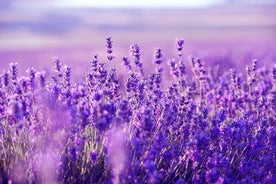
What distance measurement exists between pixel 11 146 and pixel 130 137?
0.69m

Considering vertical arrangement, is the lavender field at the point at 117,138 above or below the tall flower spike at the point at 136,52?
below

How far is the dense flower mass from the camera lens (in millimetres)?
2879

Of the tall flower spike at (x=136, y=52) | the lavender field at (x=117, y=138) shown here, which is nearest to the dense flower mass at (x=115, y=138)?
the lavender field at (x=117, y=138)

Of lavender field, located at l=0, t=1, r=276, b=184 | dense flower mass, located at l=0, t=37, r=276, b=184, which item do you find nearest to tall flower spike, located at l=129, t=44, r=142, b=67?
lavender field, located at l=0, t=1, r=276, b=184

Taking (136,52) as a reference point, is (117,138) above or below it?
below

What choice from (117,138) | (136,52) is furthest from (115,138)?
A: (136,52)

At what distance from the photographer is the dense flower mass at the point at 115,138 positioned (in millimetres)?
2879

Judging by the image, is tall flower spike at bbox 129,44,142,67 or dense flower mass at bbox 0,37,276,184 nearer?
dense flower mass at bbox 0,37,276,184

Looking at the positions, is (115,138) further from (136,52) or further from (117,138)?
(136,52)

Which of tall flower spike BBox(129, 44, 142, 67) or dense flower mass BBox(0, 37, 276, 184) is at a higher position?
tall flower spike BBox(129, 44, 142, 67)

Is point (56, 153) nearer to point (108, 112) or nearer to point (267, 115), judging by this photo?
point (108, 112)

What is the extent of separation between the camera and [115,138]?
2.95m

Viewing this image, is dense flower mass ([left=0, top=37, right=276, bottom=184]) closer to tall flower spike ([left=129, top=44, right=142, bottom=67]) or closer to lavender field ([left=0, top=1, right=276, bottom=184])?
lavender field ([left=0, top=1, right=276, bottom=184])

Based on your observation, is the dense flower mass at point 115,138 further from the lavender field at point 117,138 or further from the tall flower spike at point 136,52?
the tall flower spike at point 136,52
